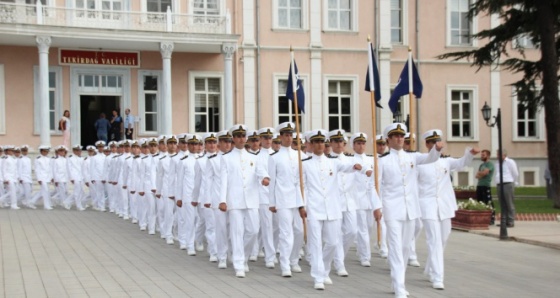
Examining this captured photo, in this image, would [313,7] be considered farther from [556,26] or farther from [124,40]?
[556,26]

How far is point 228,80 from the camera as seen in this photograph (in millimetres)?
31000

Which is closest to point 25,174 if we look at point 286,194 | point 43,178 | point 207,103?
point 43,178

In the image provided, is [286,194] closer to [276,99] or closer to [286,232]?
[286,232]

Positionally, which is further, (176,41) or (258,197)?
(176,41)

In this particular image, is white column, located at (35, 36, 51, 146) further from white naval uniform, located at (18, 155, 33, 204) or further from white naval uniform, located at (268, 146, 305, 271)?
white naval uniform, located at (268, 146, 305, 271)

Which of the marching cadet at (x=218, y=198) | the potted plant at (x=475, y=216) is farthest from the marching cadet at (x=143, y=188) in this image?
the potted plant at (x=475, y=216)

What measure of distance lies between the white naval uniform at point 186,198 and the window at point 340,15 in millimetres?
19709

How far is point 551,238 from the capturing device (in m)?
16.9

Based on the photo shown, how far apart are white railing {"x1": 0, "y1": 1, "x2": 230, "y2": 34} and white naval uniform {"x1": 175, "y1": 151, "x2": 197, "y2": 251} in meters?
15.4

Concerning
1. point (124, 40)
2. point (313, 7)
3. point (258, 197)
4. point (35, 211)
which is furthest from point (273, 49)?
point (258, 197)

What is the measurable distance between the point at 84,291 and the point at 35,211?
46.6ft

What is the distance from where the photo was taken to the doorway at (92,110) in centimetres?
3256

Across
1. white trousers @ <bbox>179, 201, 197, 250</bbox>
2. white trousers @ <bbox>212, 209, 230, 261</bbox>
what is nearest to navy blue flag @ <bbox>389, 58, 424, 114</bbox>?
white trousers @ <bbox>212, 209, 230, 261</bbox>

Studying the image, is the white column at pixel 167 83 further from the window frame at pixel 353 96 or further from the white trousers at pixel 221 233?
the white trousers at pixel 221 233
